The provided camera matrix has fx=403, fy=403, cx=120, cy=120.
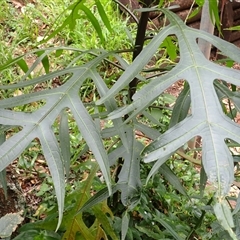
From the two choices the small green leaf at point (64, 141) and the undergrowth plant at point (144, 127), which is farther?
the small green leaf at point (64, 141)

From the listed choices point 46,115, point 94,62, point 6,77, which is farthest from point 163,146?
point 6,77

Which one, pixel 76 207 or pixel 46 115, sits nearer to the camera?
pixel 46 115

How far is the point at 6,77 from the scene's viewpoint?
1.89 meters

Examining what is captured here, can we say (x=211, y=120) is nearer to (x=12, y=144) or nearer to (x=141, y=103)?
(x=141, y=103)

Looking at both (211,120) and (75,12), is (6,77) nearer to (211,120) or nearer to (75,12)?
(75,12)

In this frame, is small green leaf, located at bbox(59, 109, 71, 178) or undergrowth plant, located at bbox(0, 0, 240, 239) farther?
small green leaf, located at bbox(59, 109, 71, 178)

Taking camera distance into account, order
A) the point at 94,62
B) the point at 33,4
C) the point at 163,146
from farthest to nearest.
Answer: the point at 33,4
the point at 94,62
the point at 163,146

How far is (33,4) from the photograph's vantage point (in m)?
2.37

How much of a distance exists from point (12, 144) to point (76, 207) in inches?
16.0

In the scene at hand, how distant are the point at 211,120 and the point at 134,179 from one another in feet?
0.89

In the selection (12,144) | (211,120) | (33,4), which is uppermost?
(33,4)

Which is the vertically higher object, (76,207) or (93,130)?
(93,130)

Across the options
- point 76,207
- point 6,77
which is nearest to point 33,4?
point 6,77

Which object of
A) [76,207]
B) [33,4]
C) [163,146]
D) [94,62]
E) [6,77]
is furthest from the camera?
[33,4]
